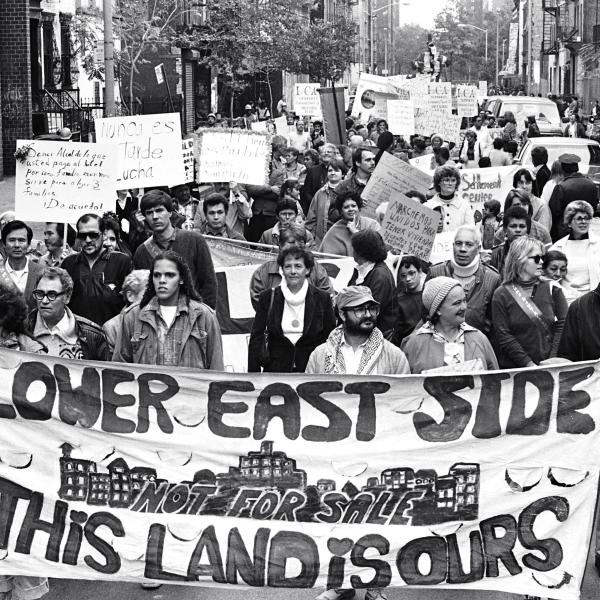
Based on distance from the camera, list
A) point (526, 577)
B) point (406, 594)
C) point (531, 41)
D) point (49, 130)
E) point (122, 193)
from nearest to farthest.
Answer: point (526, 577), point (406, 594), point (122, 193), point (49, 130), point (531, 41)

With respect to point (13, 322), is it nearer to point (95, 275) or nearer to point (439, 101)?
point (95, 275)

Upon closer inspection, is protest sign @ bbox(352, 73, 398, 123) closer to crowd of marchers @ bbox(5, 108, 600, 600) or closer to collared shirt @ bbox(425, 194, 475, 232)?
crowd of marchers @ bbox(5, 108, 600, 600)

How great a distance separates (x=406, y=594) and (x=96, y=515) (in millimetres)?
1667

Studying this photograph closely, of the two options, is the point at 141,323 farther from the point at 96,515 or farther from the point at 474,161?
the point at 474,161

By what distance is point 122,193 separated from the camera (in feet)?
42.8

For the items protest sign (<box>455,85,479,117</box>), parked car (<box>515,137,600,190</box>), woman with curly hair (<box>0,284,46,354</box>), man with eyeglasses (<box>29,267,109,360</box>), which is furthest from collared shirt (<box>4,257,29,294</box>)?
protest sign (<box>455,85,479,117</box>)

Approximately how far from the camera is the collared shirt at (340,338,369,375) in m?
6.73

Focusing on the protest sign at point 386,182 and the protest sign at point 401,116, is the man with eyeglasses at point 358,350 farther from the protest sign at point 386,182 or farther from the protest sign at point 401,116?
the protest sign at point 401,116

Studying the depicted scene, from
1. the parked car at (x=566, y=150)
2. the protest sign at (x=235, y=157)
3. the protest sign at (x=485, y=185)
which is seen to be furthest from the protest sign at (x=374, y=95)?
the protest sign at (x=235, y=157)

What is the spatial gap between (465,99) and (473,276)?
2136cm

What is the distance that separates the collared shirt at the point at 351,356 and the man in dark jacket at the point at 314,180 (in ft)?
28.6

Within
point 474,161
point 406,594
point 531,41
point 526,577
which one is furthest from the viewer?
point 531,41

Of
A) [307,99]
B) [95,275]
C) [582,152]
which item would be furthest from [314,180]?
[307,99]

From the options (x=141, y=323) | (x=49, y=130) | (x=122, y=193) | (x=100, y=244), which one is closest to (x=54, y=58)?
(x=49, y=130)
